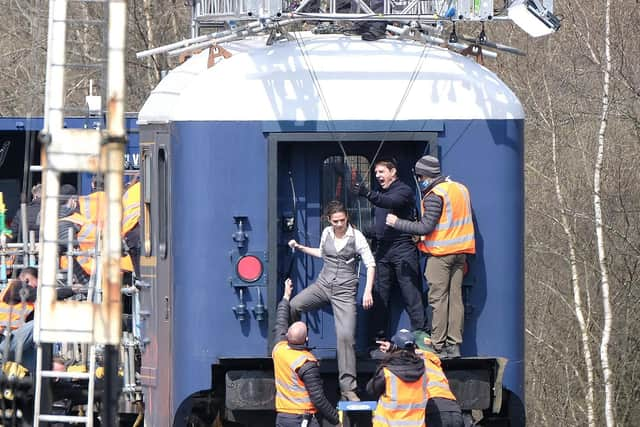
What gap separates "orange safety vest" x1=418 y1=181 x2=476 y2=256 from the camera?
9859 mm

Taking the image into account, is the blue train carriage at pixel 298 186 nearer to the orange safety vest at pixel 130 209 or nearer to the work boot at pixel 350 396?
the work boot at pixel 350 396

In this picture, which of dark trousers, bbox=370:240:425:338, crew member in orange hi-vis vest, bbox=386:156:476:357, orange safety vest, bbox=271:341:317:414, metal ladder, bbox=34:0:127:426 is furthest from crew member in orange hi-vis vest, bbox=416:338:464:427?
metal ladder, bbox=34:0:127:426

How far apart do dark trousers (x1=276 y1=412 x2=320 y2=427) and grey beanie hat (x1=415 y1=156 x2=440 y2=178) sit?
1.83 m

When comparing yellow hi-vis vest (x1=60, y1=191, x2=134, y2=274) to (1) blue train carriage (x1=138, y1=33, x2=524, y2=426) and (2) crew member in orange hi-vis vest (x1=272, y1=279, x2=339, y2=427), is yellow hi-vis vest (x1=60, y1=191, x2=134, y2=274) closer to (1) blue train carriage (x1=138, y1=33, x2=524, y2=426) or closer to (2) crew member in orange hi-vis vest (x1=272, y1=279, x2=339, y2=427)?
(1) blue train carriage (x1=138, y1=33, x2=524, y2=426)

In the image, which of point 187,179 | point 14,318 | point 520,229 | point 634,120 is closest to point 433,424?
point 520,229

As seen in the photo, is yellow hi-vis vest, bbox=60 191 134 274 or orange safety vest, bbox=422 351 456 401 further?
yellow hi-vis vest, bbox=60 191 134 274

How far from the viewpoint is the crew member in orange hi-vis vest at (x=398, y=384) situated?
32.0ft

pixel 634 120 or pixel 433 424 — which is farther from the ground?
pixel 634 120

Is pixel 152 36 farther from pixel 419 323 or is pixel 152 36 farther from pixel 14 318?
pixel 419 323

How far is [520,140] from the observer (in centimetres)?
Result: 1021

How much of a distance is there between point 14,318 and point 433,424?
4.23m

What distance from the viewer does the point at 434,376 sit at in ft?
32.3

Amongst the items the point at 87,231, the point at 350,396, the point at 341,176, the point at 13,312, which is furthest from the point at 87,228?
the point at 350,396

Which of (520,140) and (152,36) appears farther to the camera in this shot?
(152,36)
